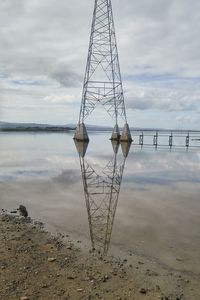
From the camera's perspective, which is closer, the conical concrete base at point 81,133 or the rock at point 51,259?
the rock at point 51,259

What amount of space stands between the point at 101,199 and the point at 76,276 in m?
8.85

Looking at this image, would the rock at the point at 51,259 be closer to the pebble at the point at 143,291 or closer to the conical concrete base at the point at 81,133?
the pebble at the point at 143,291

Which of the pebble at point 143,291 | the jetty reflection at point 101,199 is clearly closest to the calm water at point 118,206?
the jetty reflection at point 101,199

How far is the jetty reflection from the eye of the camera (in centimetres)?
1129

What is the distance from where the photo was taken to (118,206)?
15.4 metres

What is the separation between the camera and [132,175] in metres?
25.2

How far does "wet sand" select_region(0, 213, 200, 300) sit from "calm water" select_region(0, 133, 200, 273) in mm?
815

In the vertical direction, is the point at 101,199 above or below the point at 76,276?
below

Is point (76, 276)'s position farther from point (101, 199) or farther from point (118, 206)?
point (101, 199)

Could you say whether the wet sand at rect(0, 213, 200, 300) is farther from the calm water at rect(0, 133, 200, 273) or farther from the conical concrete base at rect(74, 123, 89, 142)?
the conical concrete base at rect(74, 123, 89, 142)

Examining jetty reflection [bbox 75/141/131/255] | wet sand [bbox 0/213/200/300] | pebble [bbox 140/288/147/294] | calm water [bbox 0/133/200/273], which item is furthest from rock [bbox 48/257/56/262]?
pebble [bbox 140/288/147/294]

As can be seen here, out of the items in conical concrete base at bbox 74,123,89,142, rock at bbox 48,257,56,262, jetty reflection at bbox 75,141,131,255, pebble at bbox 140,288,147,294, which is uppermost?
conical concrete base at bbox 74,123,89,142

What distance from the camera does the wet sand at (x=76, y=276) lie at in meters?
7.31

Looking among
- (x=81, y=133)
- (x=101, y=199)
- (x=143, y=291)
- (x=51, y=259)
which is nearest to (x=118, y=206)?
(x=101, y=199)
